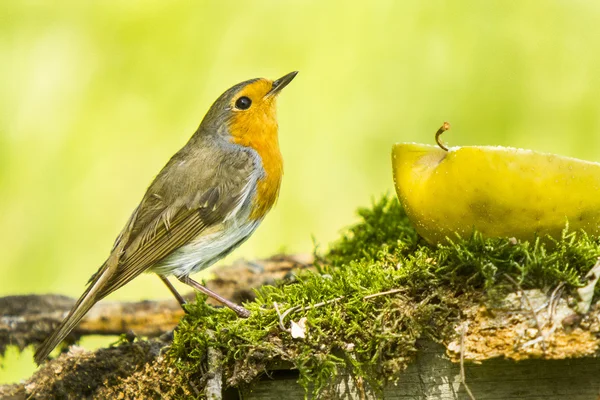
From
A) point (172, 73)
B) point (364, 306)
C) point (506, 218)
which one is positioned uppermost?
point (172, 73)

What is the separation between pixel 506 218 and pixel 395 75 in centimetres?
462

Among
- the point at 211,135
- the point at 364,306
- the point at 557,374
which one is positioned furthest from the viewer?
the point at 211,135

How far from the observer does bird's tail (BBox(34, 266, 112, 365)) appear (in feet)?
10.7

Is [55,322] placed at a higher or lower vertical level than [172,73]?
lower

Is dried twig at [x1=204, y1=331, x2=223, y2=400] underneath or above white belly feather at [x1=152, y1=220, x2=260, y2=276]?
underneath

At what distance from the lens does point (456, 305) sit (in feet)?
8.67

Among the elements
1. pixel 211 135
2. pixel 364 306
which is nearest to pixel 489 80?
pixel 211 135

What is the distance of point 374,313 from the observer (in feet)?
9.16

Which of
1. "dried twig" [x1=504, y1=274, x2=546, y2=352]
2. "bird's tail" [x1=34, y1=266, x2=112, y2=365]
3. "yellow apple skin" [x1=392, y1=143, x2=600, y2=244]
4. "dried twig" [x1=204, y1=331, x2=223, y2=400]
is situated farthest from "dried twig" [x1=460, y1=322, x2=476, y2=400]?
"bird's tail" [x1=34, y1=266, x2=112, y2=365]

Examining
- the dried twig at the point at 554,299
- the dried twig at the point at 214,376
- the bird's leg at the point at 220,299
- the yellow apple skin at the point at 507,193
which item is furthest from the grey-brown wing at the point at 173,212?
the dried twig at the point at 554,299

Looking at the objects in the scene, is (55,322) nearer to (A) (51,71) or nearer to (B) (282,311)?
(B) (282,311)

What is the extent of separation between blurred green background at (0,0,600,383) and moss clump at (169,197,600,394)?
3.76 m

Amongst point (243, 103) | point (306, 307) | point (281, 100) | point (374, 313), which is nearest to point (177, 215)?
point (243, 103)

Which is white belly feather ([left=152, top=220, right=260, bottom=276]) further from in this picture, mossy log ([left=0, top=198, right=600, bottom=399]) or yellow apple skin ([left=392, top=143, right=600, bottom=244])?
yellow apple skin ([left=392, top=143, right=600, bottom=244])
